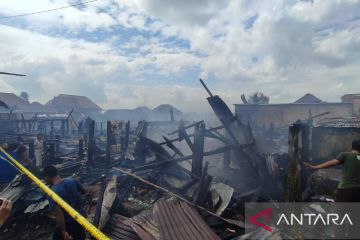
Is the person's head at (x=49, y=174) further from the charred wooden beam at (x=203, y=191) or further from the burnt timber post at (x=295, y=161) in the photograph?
the burnt timber post at (x=295, y=161)

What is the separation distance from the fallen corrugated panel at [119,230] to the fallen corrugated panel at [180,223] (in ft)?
2.33

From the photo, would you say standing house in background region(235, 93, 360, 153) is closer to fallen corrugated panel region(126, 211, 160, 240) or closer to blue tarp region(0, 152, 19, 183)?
blue tarp region(0, 152, 19, 183)

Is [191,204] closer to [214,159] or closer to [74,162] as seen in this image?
[214,159]

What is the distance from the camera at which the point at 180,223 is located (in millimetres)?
5430

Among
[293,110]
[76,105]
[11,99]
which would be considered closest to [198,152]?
[293,110]

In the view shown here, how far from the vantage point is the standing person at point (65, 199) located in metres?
4.30

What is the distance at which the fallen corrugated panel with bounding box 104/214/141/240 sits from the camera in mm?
5746

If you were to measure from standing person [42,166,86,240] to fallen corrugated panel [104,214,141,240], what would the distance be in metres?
1.28

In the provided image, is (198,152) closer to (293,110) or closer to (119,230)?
(119,230)

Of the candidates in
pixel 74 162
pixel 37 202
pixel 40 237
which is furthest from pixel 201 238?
pixel 74 162

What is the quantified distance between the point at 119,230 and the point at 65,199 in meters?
2.00

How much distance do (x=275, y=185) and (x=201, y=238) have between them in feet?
12.2

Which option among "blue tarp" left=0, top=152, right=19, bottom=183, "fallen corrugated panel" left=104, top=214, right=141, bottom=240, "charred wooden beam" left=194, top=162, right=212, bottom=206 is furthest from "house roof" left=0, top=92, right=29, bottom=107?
"charred wooden beam" left=194, top=162, right=212, bottom=206

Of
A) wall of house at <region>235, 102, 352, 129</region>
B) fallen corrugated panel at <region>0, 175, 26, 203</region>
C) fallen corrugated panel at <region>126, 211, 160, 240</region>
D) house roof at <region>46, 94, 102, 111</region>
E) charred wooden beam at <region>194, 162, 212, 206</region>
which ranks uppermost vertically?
house roof at <region>46, 94, 102, 111</region>
